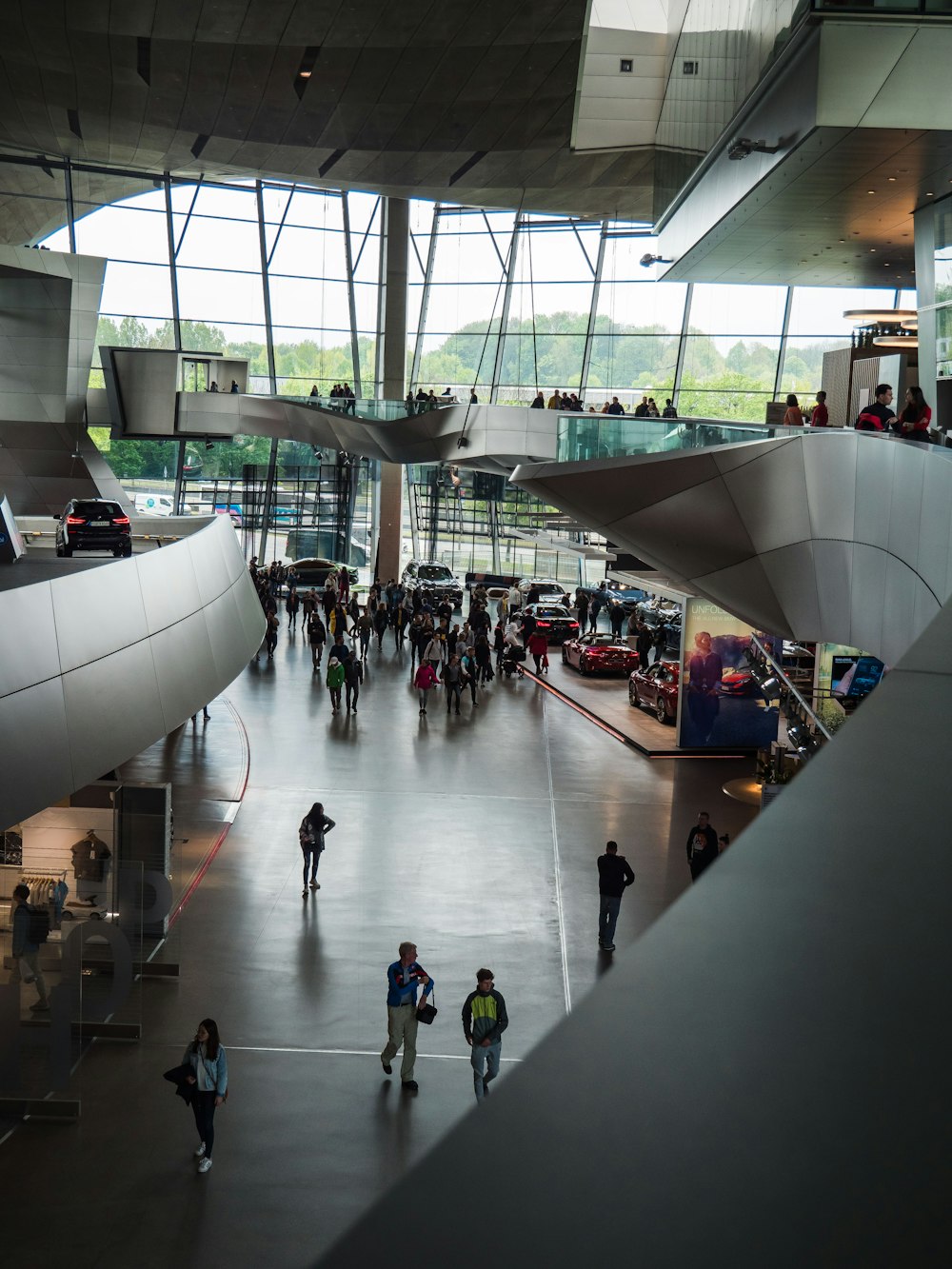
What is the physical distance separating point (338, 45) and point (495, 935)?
77.7 ft

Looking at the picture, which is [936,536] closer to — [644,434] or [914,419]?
[914,419]

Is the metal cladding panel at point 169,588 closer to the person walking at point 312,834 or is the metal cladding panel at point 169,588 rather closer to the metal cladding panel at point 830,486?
the person walking at point 312,834

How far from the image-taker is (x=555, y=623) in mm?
42625

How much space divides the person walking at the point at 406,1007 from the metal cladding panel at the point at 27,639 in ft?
13.2

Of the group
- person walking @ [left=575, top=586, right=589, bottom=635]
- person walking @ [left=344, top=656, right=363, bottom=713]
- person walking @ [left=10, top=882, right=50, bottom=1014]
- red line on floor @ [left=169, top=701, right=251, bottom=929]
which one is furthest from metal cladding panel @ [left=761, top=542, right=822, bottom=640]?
person walking @ [left=575, top=586, right=589, bottom=635]

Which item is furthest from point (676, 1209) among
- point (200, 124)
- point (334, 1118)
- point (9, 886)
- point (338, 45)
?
point (200, 124)

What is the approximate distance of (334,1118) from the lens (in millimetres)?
10070

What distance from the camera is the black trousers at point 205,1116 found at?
920cm

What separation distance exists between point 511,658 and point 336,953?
22077 mm

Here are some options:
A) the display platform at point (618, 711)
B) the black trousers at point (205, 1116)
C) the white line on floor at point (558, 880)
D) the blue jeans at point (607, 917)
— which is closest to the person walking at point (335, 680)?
the white line on floor at point (558, 880)

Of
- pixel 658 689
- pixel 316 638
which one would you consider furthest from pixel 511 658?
pixel 658 689

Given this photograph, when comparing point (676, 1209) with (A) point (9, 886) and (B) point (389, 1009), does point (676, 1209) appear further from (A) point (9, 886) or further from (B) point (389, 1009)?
(A) point (9, 886)

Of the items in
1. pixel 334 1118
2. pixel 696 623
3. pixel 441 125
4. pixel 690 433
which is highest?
pixel 441 125

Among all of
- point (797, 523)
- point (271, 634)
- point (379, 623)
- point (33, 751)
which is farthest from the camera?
point (379, 623)
